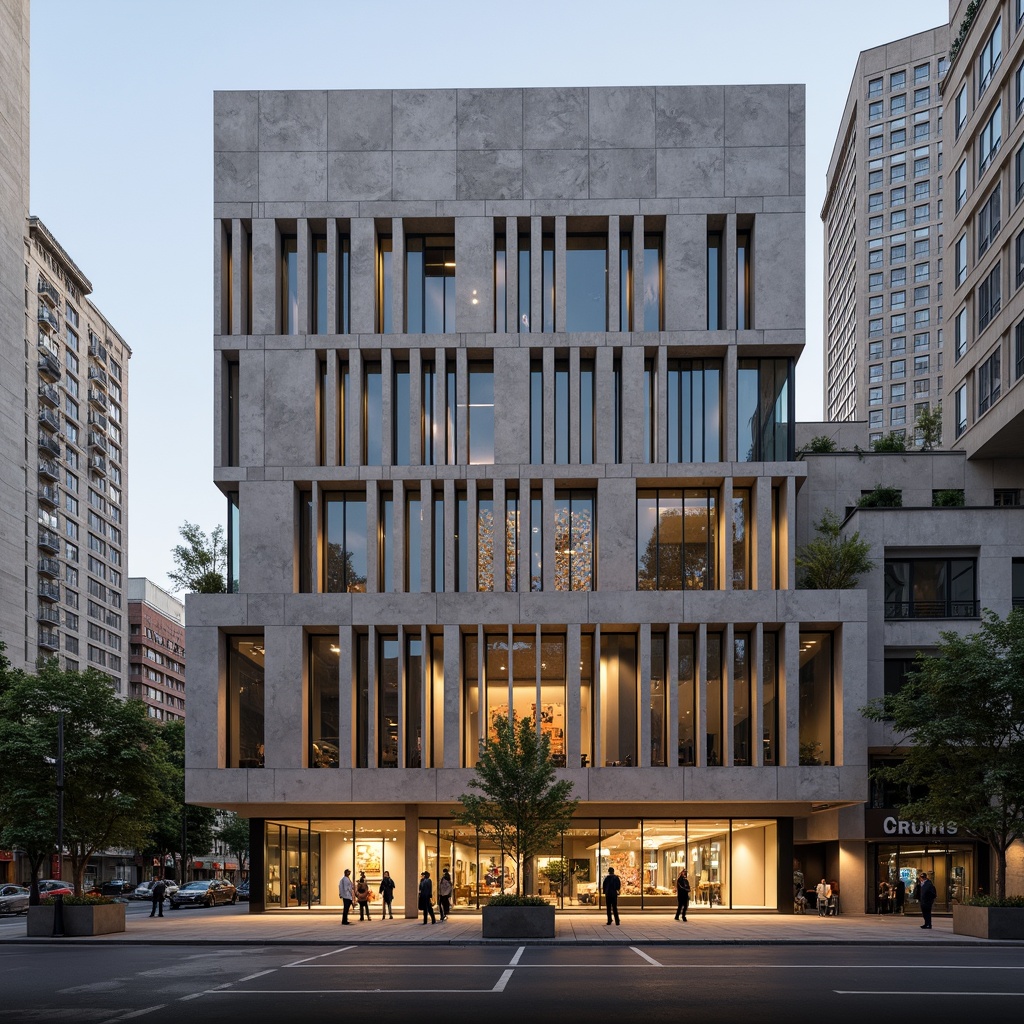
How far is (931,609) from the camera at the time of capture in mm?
47531

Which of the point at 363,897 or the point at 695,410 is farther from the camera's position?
the point at 695,410

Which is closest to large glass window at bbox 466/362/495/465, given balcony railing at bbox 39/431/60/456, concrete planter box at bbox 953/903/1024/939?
concrete planter box at bbox 953/903/1024/939

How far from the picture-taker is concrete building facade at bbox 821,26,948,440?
12494 centimetres

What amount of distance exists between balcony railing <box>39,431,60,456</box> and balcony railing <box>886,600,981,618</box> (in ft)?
275

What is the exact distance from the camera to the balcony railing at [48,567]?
107 meters

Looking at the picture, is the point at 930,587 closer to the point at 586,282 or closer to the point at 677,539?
the point at 677,539

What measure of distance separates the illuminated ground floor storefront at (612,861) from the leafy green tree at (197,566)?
980cm

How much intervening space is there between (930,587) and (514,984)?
31.6 m

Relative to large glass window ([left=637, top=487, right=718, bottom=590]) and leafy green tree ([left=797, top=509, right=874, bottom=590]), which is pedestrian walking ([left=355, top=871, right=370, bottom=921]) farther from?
leafy green tree ([left=797, top=509, right=874, bottom=590])

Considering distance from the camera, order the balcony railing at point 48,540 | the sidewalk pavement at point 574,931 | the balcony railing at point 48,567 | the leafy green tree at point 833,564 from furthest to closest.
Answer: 1. the balcony railing at point 48,540
2. the balcony railing at point 48,567
3. the leafy green tree at point 833,564
4. the sidewalk pavement at point 574,931

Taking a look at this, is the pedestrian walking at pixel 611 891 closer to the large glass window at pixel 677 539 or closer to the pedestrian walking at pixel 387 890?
the pedestrian walking at pixel 387 890

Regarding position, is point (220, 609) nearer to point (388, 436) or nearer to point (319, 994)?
point (388, 436)

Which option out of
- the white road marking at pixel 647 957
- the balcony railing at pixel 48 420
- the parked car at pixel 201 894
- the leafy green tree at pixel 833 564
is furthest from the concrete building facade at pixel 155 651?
the white road marking at pixel 647 957

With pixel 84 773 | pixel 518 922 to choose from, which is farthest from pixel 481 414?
pixel 518 922
